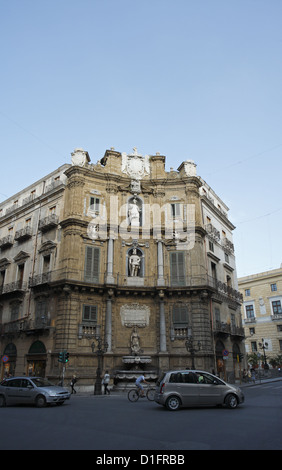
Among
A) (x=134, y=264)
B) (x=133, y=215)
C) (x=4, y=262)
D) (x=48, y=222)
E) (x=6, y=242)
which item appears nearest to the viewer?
(x=134, y=264)

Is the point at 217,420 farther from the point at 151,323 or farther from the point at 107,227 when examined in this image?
the point at 107,227

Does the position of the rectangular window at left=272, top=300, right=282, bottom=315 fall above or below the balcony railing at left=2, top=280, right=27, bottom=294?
above

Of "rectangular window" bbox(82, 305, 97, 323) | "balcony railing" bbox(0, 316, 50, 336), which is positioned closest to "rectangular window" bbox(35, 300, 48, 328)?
"balcony railing" bbox(0, 316, 50, 336)

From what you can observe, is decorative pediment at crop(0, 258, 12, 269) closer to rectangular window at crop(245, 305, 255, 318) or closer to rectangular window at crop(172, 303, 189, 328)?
rectangular window at crop(172, 303, 189, 328)

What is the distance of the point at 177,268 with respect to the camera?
1121 inches

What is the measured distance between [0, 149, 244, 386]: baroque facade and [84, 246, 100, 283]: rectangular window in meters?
0.08

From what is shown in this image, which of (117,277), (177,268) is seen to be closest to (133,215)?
(117,277)

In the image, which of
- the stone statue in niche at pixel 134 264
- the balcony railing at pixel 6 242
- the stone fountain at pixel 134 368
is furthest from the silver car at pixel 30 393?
the balcony railing at pixel 6 242

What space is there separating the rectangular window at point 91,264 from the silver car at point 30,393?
11316mm

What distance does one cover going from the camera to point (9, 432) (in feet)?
28.0

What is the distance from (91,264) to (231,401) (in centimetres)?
1628

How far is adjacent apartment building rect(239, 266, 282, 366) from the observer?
52.1 meters

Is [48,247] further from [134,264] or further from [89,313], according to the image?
[134,264]

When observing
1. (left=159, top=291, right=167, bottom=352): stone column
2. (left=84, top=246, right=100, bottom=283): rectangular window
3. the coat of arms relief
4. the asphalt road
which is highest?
the coat of arms relief
